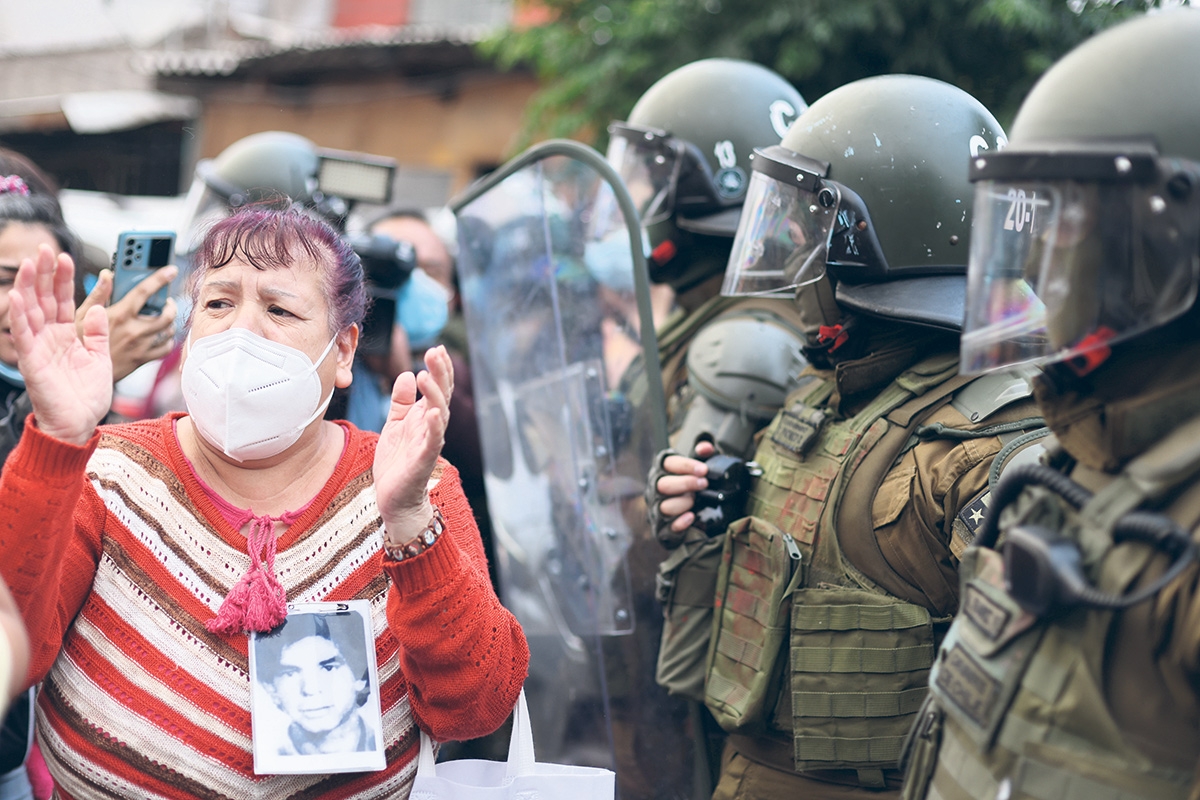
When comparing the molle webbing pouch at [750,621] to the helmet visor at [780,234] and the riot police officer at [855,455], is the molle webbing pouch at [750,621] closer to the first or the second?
the riot police officer at [855,455]

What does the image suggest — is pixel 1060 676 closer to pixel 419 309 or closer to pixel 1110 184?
pixel 1110 184

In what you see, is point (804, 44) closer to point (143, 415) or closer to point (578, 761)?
point (143, 415)

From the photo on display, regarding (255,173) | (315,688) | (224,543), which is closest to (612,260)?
(224,543)

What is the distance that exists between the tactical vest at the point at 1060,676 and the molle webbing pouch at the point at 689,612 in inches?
46.1

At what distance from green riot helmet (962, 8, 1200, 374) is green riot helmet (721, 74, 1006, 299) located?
2.89ft

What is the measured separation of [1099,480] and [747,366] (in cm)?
143

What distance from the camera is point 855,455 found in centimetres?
239

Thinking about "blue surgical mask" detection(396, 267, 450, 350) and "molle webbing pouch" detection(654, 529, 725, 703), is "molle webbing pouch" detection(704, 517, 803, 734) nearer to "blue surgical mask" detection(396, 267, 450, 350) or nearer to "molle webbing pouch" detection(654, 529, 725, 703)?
"molle webbing pouch" detection(654, 529, 725, 703)

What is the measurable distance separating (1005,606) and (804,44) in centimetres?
516

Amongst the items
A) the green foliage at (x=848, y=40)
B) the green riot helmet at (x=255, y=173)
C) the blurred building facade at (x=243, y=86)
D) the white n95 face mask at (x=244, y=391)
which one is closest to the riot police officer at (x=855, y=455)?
the white n95 face mask at (x=244, y=391)

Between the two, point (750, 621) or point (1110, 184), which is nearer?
point (1110, 184)

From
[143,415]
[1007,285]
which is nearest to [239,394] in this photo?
[1007,285]

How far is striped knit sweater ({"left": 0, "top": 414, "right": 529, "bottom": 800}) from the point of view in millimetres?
1809

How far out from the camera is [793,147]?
2654 mm
